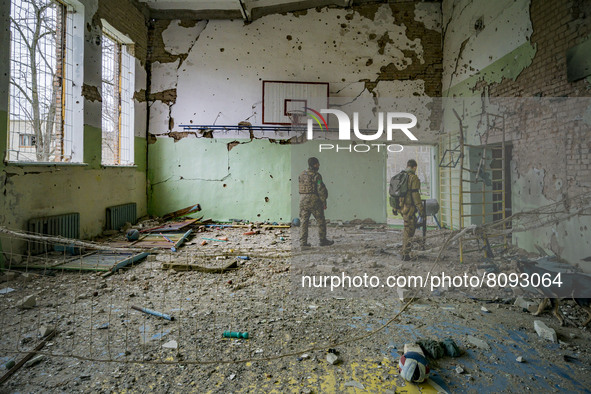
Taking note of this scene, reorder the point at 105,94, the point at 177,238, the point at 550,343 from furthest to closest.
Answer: the point at 105,94 → the point at 177,238 → the point at 550,343

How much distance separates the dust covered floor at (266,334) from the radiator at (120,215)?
224cm

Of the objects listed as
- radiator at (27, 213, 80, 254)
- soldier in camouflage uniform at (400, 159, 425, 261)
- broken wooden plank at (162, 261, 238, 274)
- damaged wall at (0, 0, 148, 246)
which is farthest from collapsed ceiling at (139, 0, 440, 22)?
broken wooden plank at (162, 261, 238, 274)

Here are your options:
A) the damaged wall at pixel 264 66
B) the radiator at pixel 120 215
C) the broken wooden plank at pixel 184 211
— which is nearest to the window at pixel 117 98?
the damaged wall at pixel 264 66

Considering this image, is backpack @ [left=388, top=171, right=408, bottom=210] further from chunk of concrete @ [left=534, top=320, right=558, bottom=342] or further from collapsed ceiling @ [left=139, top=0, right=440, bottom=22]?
collapsed ceiling @ [left=139, top=0, right=440, bottom=22]

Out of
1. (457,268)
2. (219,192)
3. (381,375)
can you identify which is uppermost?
(219,192)

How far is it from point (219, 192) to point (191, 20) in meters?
3.86

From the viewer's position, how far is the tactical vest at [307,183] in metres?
4.66

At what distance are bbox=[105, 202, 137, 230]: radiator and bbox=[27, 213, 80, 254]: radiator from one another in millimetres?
817

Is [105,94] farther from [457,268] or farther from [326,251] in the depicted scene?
[457,268]

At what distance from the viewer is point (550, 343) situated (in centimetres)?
229

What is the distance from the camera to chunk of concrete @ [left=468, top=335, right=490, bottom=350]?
2.20 m

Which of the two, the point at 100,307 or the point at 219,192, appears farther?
the point at 219,192

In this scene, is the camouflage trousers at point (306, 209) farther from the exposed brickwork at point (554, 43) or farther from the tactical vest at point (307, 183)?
the exposed brickwork at point (554, 43)

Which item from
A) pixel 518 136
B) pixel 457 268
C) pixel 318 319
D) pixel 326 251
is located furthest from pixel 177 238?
pixel 518 136
